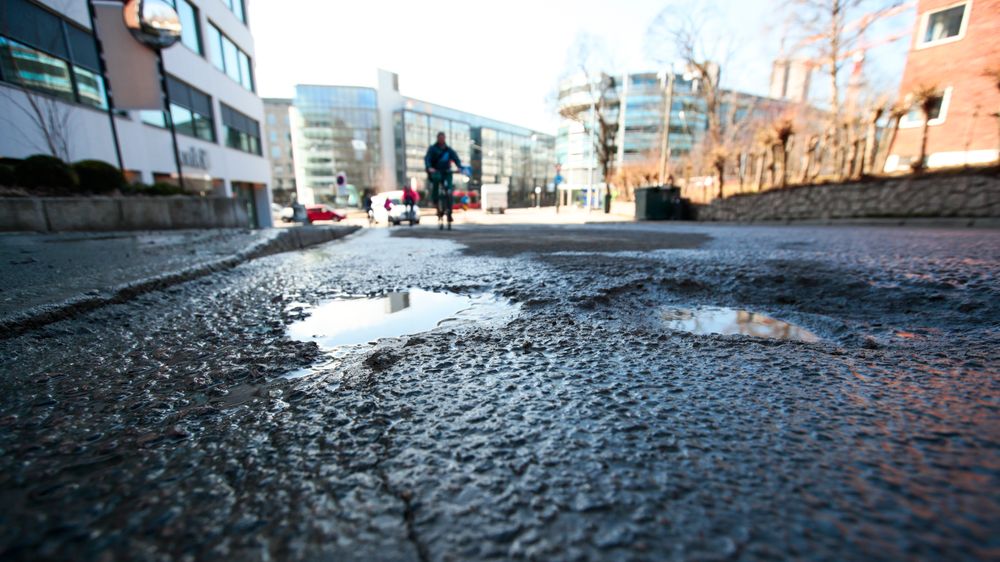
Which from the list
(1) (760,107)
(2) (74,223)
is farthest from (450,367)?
(1) (760,107)

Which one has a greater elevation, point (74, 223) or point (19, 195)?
point (19, 195)

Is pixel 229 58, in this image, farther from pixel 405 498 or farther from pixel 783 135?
pixel 405 498

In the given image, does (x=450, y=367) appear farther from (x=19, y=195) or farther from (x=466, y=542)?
(x=19, y=195)

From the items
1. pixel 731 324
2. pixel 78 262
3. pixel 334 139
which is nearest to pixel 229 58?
pixel 78 262

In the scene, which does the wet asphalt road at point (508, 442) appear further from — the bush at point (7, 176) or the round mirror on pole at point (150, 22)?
the round mirror on pole at point (150, 22)

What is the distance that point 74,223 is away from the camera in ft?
19.5

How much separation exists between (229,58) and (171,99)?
25.7 feet

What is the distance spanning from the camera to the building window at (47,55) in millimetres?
8438

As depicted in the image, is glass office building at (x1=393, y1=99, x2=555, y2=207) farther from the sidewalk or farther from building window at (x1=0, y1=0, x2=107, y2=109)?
building window at (x1=0, y1=0, x2=107, y2=109)

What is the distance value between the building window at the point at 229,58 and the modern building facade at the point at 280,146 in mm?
54752

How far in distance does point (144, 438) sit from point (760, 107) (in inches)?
1577

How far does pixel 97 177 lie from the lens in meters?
7.09

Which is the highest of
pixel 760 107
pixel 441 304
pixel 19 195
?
pixel 760 107

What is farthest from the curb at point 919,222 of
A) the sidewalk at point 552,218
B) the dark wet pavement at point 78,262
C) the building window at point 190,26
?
the building window at point 190,26
